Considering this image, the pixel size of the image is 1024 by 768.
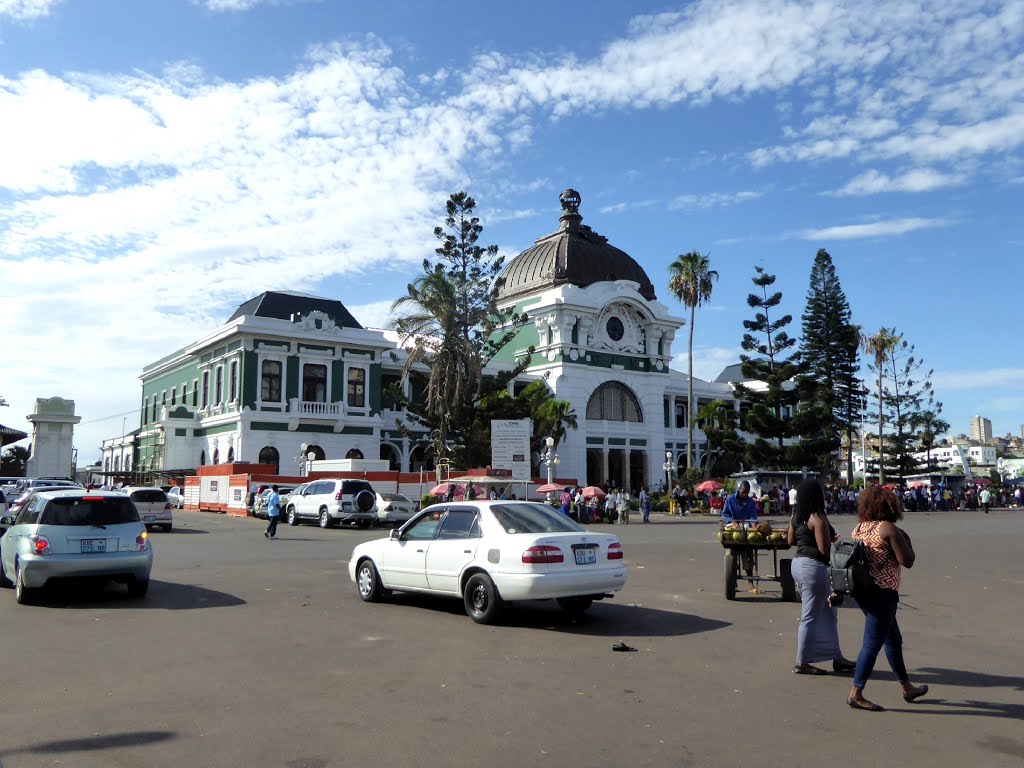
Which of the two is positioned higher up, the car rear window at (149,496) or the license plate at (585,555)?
the car rear window at (149,496)

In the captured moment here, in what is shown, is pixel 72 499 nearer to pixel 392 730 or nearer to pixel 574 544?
pixel 574 544

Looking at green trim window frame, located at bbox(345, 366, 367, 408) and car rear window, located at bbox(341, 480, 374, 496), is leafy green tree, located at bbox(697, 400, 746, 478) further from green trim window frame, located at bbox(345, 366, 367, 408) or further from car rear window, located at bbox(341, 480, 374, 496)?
car rear window, located at bbox(341, 480, 374, 496)

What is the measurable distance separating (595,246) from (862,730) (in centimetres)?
5715

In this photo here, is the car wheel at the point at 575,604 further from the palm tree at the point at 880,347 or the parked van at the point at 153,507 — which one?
the palm tree at the point at 880,347

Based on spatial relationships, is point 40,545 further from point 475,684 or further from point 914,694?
point 914,694

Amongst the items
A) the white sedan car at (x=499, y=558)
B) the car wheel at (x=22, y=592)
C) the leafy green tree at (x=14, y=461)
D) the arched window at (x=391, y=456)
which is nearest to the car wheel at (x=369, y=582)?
the white sedan car at (x=499, y=558)

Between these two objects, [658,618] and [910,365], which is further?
[910,365]

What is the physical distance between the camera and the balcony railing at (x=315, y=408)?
45.8 meters

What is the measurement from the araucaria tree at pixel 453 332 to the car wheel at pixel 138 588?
88.6ft

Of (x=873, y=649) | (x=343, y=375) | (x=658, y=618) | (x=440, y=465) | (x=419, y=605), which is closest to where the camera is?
(x=873, y=649)

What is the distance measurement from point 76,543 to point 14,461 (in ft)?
235

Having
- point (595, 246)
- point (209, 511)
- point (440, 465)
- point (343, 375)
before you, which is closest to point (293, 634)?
point (440, 465)

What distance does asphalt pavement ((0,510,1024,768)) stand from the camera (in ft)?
17.0

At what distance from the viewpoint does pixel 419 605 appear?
36.3ft
